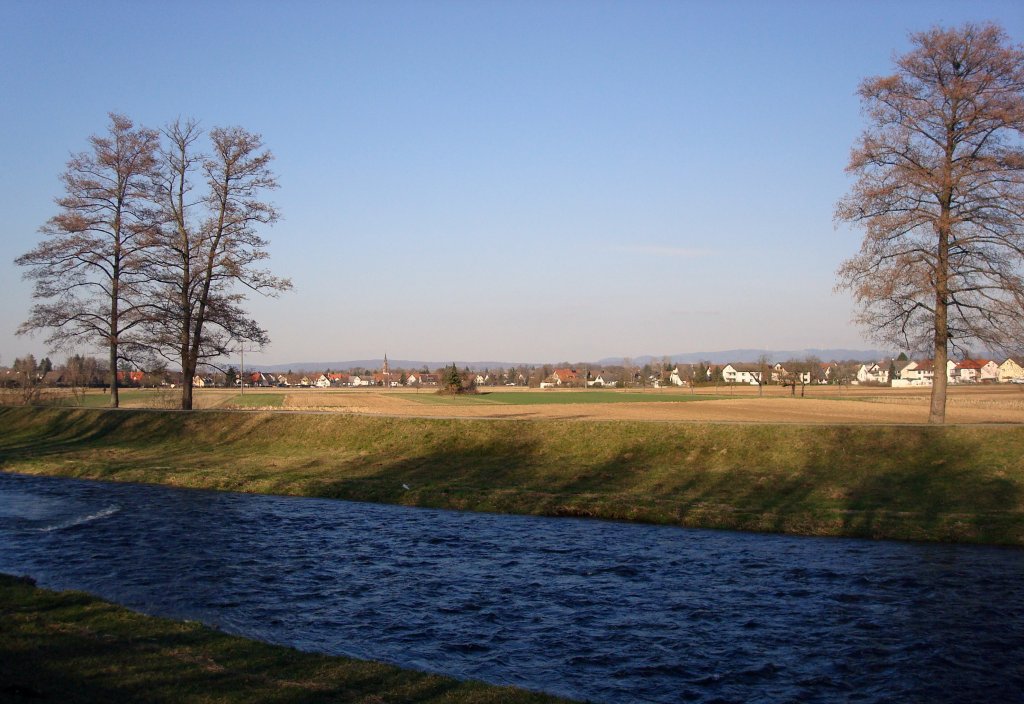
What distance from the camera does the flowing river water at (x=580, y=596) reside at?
387 inches

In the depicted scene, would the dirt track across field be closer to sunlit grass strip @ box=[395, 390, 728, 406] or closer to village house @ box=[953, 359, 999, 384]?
sunlit grass strip @ box=[395, 390, 728, 406]

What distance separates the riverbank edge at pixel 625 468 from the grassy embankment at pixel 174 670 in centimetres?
1228

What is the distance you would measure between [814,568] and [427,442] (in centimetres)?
1703

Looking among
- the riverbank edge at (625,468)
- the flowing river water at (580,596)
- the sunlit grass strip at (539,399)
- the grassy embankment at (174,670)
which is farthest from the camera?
the sunlit grass strip at (539,399)

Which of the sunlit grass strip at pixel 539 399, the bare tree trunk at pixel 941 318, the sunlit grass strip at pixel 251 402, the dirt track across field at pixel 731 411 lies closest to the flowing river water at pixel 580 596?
the bare tree trunk at pixel 941 318

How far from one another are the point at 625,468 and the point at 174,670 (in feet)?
59.6

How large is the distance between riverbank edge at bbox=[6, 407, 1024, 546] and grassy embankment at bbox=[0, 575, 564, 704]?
40.3 feet

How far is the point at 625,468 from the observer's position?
25.0m

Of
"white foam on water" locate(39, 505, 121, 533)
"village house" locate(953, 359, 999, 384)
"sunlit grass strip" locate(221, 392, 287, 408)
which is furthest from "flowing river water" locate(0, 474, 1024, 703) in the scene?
"village house" locate(953, 359, 999, 384)

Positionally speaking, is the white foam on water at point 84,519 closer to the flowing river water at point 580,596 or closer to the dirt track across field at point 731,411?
the flowing river water at point 580,596

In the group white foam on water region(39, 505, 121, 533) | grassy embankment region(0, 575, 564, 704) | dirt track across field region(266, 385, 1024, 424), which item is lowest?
white foam on water region(39, 505, 121, 533)

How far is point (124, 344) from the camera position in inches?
1553

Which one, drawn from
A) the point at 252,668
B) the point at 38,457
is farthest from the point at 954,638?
the point at 38,457

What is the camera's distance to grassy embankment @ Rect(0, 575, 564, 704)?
766 cm
